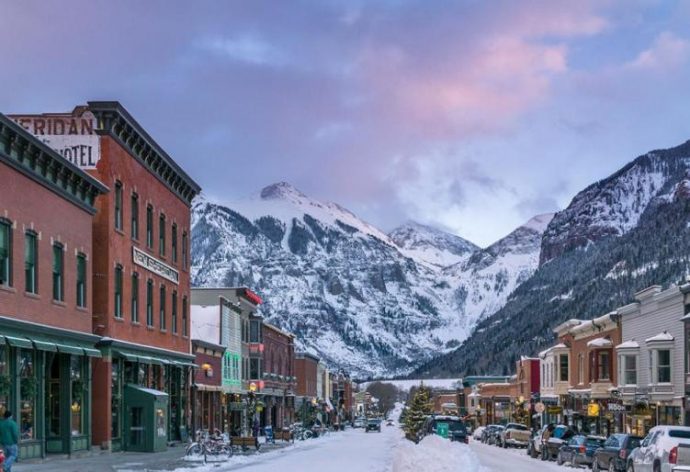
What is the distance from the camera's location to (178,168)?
178 ft

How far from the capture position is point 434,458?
30688 millimetres

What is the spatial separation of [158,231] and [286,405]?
61891 mm

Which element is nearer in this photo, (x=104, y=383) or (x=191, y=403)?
(x=104, y=383)

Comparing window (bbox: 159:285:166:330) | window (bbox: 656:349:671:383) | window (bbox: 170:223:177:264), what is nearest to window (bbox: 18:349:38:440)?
window (bbox: 159:285:166:330)

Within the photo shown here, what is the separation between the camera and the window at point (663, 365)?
57.4m

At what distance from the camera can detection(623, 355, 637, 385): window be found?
64188 mm

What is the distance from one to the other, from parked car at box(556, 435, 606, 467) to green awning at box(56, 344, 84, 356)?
20300 millimetres

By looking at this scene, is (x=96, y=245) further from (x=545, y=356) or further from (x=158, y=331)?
(x=545, y=356)

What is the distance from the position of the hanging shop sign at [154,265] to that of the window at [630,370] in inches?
1013

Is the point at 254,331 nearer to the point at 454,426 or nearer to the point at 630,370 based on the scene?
the point at 630,370

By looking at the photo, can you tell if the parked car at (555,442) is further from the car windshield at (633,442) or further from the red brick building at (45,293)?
the red brick building at (45,293)

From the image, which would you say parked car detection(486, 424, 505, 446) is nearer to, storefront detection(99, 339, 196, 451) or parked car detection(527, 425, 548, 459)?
parked car detection(527, 425, 548, 459)

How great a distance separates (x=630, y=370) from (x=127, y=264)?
31.6 meters

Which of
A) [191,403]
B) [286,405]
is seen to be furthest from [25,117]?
[286,405]
